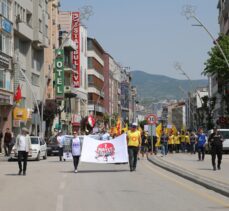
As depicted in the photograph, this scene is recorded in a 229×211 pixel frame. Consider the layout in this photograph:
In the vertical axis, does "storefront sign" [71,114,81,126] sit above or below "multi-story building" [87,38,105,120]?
below

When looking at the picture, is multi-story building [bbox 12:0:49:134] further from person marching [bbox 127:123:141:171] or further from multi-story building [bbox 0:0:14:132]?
person marching [bbox 127:123:141:171]

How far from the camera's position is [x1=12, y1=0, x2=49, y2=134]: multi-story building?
194ft

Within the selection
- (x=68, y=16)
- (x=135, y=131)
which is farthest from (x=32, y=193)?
(x=68, y=16)

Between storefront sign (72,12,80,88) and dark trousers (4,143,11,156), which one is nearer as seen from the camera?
dark trousers (4,143,11,156)

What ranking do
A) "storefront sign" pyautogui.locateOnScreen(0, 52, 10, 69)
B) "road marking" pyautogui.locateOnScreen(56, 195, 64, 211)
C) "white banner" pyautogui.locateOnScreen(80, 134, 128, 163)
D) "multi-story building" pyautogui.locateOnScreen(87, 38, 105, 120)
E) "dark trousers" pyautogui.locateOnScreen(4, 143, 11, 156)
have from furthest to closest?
"multi-story building" pyautogui.locateOnScreen(87, 38, 105, 120)
"storefront sign" pyautogui.locateOnScreen(0, 52, 10, 69)
"dark trousers" pyautogui.locateOnScreen(4, 143, 11, 156)
"white banner" pyautogui.locateOnScreen(80, 134, 128, 163)
"road marking" pyautogui.locateOnScreen(56, 195, 64, 211)

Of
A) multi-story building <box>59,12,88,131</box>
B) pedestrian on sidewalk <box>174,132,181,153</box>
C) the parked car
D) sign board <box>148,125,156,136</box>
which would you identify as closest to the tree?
pedestrian on sidewalk <box>174,132,181,153</box>

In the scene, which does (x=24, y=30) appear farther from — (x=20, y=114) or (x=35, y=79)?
(x=20, y=114)

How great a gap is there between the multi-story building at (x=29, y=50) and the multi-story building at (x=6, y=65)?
0.97m

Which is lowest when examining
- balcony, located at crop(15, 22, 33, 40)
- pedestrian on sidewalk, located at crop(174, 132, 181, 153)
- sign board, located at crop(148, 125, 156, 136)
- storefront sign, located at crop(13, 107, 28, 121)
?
pedestrian on sidewalk, located at crop(174, 132, 181, 153)

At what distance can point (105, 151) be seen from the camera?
27.3 meters

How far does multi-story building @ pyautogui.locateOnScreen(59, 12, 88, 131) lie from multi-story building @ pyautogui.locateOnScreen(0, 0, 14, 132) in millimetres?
26869

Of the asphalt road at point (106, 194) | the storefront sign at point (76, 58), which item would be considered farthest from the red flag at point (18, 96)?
the storefront sign at point (76, 58)

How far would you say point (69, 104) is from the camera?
92.1 m

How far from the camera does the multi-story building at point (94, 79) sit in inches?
4727
